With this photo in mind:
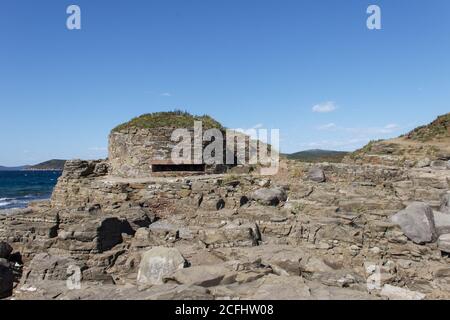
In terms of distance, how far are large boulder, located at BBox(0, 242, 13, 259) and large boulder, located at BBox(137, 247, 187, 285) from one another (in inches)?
189

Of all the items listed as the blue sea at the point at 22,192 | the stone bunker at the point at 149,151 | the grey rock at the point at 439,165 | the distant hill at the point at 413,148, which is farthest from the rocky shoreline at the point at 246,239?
the blue sea at the point at 22,192

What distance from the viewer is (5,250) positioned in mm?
9656

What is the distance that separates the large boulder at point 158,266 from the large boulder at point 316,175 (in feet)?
24.6

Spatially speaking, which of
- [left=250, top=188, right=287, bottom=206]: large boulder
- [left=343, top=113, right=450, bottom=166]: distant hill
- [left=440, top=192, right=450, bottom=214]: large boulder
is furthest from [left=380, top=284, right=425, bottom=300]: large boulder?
[left=343, top=113, right=450, bottom=166]: distant hill

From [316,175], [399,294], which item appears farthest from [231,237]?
[316,175]

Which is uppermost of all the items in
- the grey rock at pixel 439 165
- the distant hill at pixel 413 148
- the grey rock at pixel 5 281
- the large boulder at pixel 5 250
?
the distant hill at pixel 413 148

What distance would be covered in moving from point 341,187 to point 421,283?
16.5ft

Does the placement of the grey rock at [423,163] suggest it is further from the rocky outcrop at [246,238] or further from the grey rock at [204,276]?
the grey rock at [204,276]

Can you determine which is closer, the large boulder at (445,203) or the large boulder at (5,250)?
the large boulder at (5,250)

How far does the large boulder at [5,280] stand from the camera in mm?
8445

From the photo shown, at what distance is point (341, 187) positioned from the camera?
40.4ft

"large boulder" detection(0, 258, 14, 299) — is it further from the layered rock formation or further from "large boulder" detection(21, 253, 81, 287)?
"large boulder" detection(21, 253, 81, 287)
